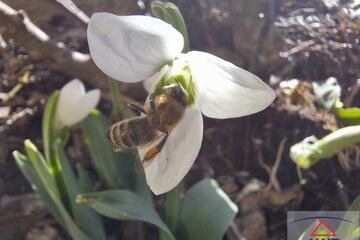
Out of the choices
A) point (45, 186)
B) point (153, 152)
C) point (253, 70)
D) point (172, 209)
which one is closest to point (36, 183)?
point (45, 186)

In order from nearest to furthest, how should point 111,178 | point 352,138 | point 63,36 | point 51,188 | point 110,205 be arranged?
point 352,138, point 110,205, point 51,188, point 111,178, point 63,36

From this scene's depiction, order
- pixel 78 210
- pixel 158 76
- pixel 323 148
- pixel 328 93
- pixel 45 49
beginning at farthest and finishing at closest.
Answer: pixel 45 49
pixel 78 210
pixel 328 93
pixel 158 76
pixel 323 148

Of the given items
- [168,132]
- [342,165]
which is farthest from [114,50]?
[342,165]

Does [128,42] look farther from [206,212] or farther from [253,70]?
[253,70]

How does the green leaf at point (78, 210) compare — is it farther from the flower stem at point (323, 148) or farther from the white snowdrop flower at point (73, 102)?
the flower stem at point (323, 148)

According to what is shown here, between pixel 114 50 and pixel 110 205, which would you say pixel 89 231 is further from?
pixel 114 50

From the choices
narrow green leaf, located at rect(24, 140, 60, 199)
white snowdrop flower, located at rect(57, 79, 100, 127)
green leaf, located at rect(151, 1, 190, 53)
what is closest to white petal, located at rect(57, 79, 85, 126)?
white snowdrop flower, located at rect(57, 79, 100, 127)
